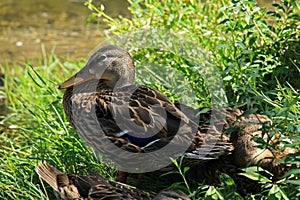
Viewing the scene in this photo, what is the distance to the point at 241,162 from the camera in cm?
444

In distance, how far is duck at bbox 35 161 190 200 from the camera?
13.6 ft

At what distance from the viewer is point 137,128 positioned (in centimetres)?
457

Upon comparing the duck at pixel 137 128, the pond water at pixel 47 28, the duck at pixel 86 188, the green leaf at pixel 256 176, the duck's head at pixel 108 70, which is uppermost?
the duck's head at pixel 108 70

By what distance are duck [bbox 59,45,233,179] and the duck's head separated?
104mm

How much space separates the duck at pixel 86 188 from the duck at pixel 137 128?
332 millimetres

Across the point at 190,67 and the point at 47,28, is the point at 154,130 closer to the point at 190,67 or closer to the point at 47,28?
the point at 190,67

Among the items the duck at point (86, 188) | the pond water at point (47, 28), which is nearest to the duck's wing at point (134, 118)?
the duck at point (86, 188)

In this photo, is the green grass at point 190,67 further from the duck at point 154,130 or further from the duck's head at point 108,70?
the duck's head at point 108,70

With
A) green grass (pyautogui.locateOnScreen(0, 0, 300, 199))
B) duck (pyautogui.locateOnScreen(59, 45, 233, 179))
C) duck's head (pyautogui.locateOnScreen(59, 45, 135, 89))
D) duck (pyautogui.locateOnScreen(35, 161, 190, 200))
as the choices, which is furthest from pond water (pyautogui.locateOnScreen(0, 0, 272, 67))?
duck (pyautogui.locateOnScreen(35, 161, 190, 200))

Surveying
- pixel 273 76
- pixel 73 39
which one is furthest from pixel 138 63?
pixel 73 39

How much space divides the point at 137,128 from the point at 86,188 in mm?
570

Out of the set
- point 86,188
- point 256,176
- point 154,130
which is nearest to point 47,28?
point 154,130

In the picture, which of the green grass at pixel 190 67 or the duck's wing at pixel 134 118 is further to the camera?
the green grass at pixel 190 67

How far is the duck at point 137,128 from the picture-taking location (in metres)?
4.49
